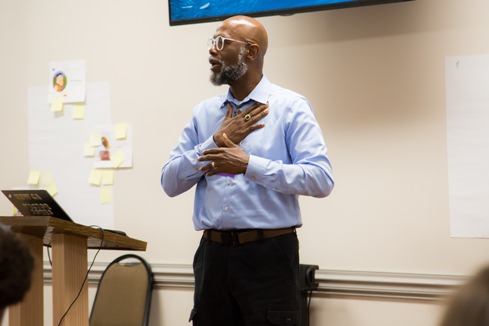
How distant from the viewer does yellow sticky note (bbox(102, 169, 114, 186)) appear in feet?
13.6

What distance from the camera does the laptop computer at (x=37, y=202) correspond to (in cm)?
255

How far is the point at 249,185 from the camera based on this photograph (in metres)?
2.60

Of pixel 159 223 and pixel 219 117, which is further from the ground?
pixel 219 117

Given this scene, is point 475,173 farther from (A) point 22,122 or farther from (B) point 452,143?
(A) point 22,122

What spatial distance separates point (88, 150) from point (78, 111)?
0.78ft

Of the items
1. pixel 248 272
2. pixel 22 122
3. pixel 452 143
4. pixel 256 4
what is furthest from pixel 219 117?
pixel 22 122

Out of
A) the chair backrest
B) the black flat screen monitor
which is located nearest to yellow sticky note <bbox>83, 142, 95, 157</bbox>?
the chair backrest

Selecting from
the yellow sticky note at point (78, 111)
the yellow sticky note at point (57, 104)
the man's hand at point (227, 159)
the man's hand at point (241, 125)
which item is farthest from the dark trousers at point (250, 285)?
the yellow sticky note at point (57, 104)

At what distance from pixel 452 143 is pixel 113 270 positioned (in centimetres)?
198

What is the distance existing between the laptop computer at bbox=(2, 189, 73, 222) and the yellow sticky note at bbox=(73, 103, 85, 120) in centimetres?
160

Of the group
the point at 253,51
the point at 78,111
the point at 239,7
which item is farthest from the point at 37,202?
the point at 78,111

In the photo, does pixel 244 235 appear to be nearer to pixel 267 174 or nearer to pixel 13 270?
pixel 267 174

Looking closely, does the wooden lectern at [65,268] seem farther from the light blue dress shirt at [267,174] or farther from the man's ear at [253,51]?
the man's ear at [253,51]

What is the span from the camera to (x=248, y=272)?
99.3 inches
